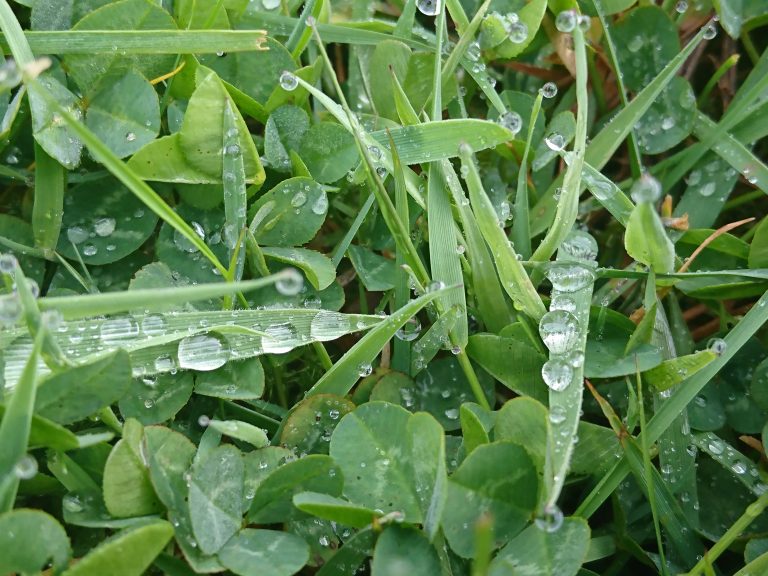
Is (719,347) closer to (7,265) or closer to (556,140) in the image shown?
(556,140)

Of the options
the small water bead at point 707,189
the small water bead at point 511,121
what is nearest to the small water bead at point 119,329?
the small water bead at point 511,121

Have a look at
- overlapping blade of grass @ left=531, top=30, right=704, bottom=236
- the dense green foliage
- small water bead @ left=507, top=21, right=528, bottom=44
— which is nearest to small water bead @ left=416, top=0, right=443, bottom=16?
the dense green foliage

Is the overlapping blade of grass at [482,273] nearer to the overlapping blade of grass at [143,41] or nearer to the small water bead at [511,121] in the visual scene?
the small water bead at [511,121]

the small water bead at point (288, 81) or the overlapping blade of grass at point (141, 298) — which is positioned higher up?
the small water bead at point (288, 81)

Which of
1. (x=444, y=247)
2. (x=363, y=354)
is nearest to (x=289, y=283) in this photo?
(x=363, y=354)

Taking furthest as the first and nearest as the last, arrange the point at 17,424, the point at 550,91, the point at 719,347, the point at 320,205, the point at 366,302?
the point at 550,91 < the point at 366,302 < the point at 320,205 < the point at 719,347 < the point at 17,424
